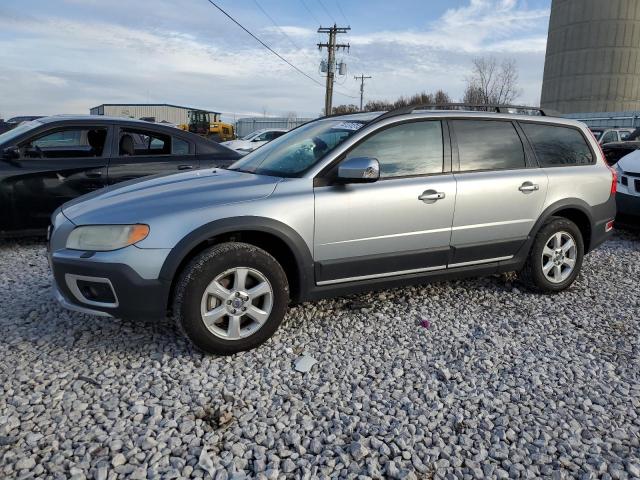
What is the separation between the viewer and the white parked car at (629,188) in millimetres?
6688

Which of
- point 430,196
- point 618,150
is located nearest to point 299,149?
point 430,196

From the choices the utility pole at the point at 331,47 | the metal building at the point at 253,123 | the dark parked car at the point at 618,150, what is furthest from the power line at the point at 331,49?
the dark parked car at the point at 618,150

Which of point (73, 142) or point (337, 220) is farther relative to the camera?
point (73, 142)

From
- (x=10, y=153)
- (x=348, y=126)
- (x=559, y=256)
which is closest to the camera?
(x=348, y=126)

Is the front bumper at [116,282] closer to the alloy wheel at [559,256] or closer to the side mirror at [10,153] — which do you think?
the side mirror at [10,153]

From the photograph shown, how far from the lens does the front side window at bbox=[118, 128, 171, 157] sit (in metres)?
6.15

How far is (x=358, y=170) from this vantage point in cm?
333

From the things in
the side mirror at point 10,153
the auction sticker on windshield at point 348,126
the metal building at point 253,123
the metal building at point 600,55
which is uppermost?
the metal building at point 600,55

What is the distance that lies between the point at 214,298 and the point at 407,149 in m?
1.80

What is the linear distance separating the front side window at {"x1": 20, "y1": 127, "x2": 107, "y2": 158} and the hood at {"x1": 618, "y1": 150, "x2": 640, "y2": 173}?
678 centimetres

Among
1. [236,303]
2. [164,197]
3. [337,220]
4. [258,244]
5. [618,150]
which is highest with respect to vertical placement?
[618,150]

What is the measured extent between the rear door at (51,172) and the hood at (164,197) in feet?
A: 7.86

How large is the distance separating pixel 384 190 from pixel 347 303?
111cm

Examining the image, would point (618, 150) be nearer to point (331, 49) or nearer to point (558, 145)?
point (558, 145)
